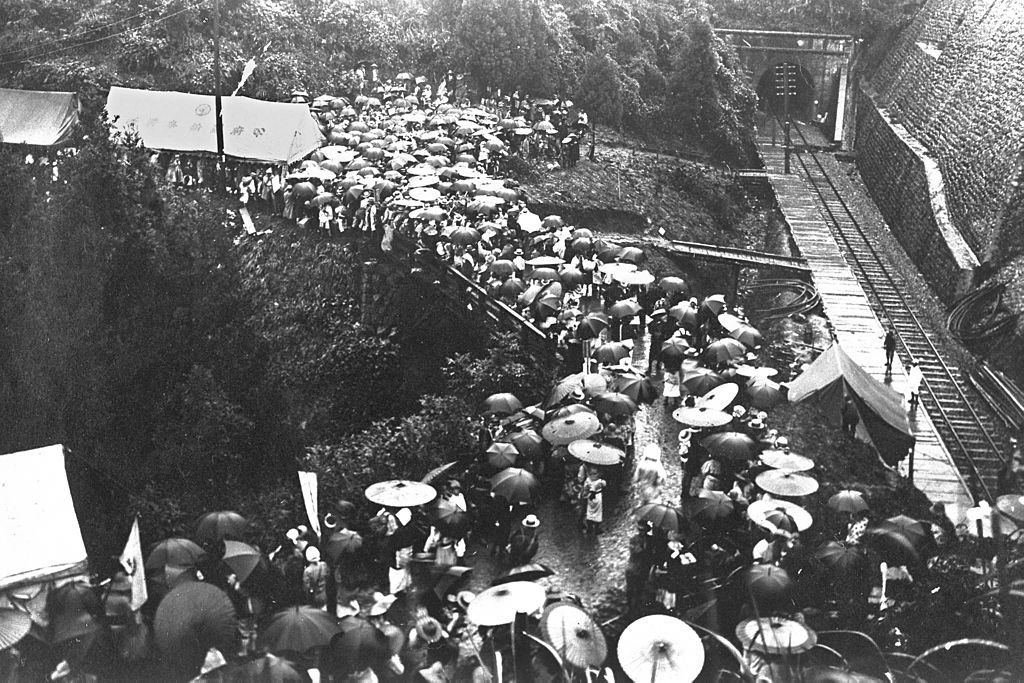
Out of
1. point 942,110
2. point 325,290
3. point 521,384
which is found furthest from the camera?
point 942,110

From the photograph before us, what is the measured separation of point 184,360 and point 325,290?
4481mm

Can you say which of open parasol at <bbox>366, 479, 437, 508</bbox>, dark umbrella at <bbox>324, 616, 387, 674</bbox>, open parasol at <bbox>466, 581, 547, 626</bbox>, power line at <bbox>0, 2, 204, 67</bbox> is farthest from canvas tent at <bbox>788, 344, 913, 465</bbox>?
power line at <bbox>0, 2, 204, 67</bbox>

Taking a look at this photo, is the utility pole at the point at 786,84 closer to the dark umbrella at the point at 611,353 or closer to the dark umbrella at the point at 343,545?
the dark umbrella at the point at 611,353

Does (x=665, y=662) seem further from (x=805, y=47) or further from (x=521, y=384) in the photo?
(x=805, y=47)

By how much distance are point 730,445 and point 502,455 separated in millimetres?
3503

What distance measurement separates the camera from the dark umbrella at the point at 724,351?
1789cm

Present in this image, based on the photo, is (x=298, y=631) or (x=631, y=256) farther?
(x=631, y=256)

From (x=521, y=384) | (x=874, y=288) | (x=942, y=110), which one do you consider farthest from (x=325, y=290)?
(x=942, y=110)

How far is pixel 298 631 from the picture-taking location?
1141 cm

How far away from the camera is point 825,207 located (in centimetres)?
3058

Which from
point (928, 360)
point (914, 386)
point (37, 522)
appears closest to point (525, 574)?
point (37, 522)

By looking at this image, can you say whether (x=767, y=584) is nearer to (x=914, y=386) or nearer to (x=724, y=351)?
(x=724, y=351)

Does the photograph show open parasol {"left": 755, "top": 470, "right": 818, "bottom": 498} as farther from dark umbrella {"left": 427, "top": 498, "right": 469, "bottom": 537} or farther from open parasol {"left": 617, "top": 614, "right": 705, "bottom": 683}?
dark umbrella {"left": 427, "top": 498, "right": 469, "bottom": 537}

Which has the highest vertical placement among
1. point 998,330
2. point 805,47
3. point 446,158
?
point 805,47
